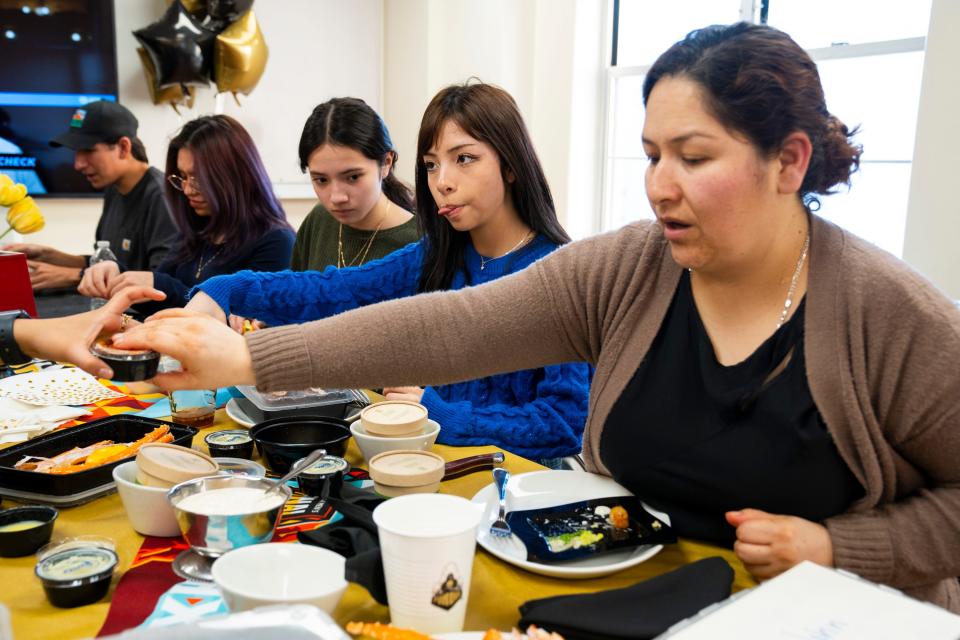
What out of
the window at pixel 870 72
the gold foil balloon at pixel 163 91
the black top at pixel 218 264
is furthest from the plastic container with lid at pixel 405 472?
the gold foil balloon at pixel 163 91

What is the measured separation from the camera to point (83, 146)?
373 centimetres

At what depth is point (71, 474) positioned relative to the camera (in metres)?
1.16

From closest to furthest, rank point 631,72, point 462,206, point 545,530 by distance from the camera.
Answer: point 545,530
point 462,206
point 631,72

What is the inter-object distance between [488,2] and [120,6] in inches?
85.5

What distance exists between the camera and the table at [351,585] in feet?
2.92

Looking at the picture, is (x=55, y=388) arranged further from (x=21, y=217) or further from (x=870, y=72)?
(x=870, y=72)

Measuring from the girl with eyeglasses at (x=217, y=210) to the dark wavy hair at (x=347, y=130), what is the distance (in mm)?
538

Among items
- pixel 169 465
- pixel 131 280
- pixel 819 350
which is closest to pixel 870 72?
pixel 819 350

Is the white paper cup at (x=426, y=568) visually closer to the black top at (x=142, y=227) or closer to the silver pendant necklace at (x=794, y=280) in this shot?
the silver pendant necklace at (x=794, y=280)

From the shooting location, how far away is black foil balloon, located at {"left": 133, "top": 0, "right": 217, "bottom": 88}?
4.32 metres

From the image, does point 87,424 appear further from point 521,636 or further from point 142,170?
point 142,170

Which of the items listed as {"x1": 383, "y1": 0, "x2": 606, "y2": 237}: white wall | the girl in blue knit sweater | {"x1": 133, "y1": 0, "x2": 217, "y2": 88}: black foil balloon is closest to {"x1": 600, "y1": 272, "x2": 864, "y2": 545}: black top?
the girl in blue knit sweater

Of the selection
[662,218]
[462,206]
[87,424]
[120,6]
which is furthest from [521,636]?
[120,6]

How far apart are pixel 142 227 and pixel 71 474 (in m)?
2.91
